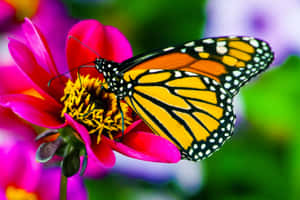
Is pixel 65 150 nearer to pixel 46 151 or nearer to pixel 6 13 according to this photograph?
pixel 46 151

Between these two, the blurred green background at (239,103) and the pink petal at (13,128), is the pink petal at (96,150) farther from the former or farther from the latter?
the blurred green background at (239,103)

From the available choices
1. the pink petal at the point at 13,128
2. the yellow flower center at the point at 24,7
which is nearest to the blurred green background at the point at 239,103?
the yellow flower center at the point at 24,7

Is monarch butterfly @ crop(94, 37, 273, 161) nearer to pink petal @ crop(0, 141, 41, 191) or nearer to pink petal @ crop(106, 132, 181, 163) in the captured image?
pink petal @ crop(106, 132, 181, 163)

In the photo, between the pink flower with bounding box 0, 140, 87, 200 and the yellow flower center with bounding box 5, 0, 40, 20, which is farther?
the yellow flower center with bounding box 5, 0, 40, 20

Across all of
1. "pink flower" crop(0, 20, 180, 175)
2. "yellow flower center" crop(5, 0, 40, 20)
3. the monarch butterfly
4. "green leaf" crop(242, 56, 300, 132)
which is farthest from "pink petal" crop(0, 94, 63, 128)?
"green leaf" crop(242, 56, 300, 132)

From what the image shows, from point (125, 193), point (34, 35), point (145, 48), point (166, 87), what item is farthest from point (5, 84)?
point (145, 48)

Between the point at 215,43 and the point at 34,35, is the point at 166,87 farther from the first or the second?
the point at 34,35

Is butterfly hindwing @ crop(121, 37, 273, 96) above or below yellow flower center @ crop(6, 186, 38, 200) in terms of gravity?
above

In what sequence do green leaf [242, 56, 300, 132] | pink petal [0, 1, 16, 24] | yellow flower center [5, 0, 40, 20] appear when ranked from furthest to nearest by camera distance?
green leaf [242, 56, 300, 132], yellow flower center [5, 0, 40, 20], pink petal [0, 1, 16, 24]
